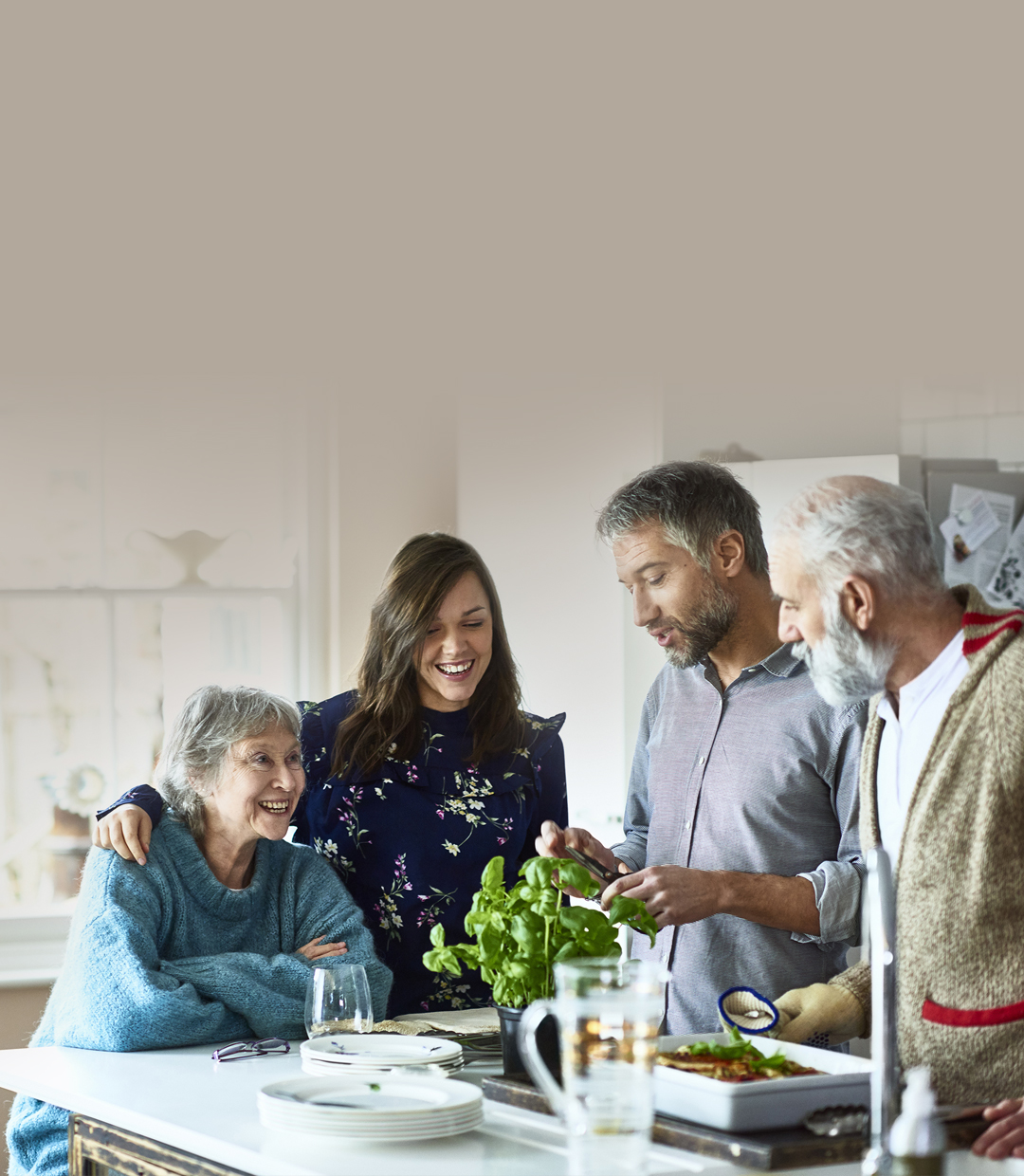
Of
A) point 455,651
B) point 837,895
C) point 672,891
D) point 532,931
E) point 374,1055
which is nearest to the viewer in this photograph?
point 532,931

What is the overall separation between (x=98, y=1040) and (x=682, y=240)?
137 centimetres

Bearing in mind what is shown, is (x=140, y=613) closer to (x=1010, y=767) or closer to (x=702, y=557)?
(x=702, y=557)

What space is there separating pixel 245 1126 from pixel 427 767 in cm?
104

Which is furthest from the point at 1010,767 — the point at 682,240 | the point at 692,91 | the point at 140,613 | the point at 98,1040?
the point at 140,613

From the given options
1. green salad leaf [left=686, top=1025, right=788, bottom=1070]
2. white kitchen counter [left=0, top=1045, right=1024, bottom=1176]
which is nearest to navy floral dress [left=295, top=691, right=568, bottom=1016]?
white kitchen counter [left=0, top=1045, right=1024, bottom=1176]

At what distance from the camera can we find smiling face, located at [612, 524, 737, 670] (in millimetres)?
2414

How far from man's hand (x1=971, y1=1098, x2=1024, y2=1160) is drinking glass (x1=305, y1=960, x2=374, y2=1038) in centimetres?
78

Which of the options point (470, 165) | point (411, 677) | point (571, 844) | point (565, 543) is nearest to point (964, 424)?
point (565, 543)

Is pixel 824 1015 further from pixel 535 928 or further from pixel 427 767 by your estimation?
pixel 427 767

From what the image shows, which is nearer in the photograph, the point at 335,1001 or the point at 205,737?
the point at 335,1001

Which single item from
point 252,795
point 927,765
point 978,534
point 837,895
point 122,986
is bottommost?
point 122,986

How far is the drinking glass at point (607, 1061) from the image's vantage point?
4.46 ft

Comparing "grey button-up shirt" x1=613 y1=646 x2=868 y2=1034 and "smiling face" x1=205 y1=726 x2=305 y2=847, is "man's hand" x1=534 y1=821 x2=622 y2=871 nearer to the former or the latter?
"grey button-up shirt" x1=613 y1=646 x2=868 y2=1034

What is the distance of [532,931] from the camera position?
1773mm
